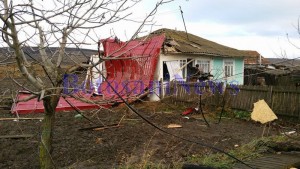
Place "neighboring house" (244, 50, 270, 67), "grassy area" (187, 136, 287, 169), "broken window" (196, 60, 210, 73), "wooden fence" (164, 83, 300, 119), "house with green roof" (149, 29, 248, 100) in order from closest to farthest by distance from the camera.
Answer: "grassy area" (187, 136, 287, 169)
"wooden fence" (164, 83, 300, 119)
"house with green roof" (149, 29, 248, 100)
"broken window" (196, 60, 210, 73)
"neighboring house" (244, 50, 270, 67)

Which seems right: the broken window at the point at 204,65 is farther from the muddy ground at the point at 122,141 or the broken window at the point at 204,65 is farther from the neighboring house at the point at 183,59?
the muddy ground at the point at 122,141

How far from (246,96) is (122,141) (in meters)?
6.33

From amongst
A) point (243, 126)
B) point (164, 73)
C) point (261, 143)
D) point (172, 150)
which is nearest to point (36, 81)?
point (172, 150)

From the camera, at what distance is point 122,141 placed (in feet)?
24.6

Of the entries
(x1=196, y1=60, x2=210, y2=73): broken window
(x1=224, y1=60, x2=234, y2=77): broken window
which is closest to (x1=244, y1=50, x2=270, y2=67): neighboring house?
(x1=224, y1=60, x2=234, y2=77): broken window

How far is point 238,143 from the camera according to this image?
7488 mm

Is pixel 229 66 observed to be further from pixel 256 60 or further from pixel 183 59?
pixel 256 60

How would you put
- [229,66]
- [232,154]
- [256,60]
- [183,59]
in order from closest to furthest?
[232,154], [183,59], [229,66], [256,60]

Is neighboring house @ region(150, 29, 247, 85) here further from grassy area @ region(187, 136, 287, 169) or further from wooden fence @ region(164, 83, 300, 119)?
grassy area @ region(187, 136, 287, 169)

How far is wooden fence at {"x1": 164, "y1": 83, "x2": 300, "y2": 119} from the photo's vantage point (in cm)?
1066

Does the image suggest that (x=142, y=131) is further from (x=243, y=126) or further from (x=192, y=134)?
(x=243, y=126)

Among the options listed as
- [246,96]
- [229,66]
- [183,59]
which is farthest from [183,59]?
[246,96]

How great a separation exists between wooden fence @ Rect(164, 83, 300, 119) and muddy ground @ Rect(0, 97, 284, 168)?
1117mm

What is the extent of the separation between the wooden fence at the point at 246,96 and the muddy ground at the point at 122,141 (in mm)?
1117
